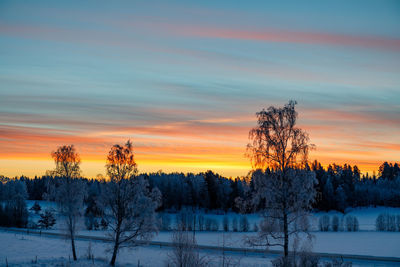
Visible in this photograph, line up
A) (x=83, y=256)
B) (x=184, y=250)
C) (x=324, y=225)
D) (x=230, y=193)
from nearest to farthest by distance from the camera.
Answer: (x=184, y=250), (x=83, y=256), (x=324, y=225), (x=230, y=193)

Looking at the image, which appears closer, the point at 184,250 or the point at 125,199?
the point at 184,250

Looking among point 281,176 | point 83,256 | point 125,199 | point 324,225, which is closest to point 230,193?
point 324,225

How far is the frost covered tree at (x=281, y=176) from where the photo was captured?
104ft

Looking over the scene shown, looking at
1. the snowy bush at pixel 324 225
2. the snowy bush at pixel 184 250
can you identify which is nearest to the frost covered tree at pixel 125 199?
the snowy bush at pixel 184 250

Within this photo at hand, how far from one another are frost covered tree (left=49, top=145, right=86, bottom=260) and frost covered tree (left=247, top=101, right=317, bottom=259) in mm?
23362

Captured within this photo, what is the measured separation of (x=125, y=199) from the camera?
44500 mm

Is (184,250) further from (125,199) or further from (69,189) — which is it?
(69,189)

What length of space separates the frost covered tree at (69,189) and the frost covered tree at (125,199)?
4.12m

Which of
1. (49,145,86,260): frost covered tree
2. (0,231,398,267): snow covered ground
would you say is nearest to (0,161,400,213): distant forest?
(0,231,398,267): snow covered ground

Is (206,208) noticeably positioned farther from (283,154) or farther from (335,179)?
(283,154)

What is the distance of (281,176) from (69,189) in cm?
2673

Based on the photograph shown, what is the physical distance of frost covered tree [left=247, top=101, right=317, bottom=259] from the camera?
104ft

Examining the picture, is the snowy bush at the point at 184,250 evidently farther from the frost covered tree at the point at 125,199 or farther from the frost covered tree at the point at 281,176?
the frost covered tree at the point at 125,199

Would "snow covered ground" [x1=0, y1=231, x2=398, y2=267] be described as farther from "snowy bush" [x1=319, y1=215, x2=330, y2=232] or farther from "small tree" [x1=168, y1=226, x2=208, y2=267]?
"snowy bush" [x1=319, y1=215, x2=330, y2=232]
